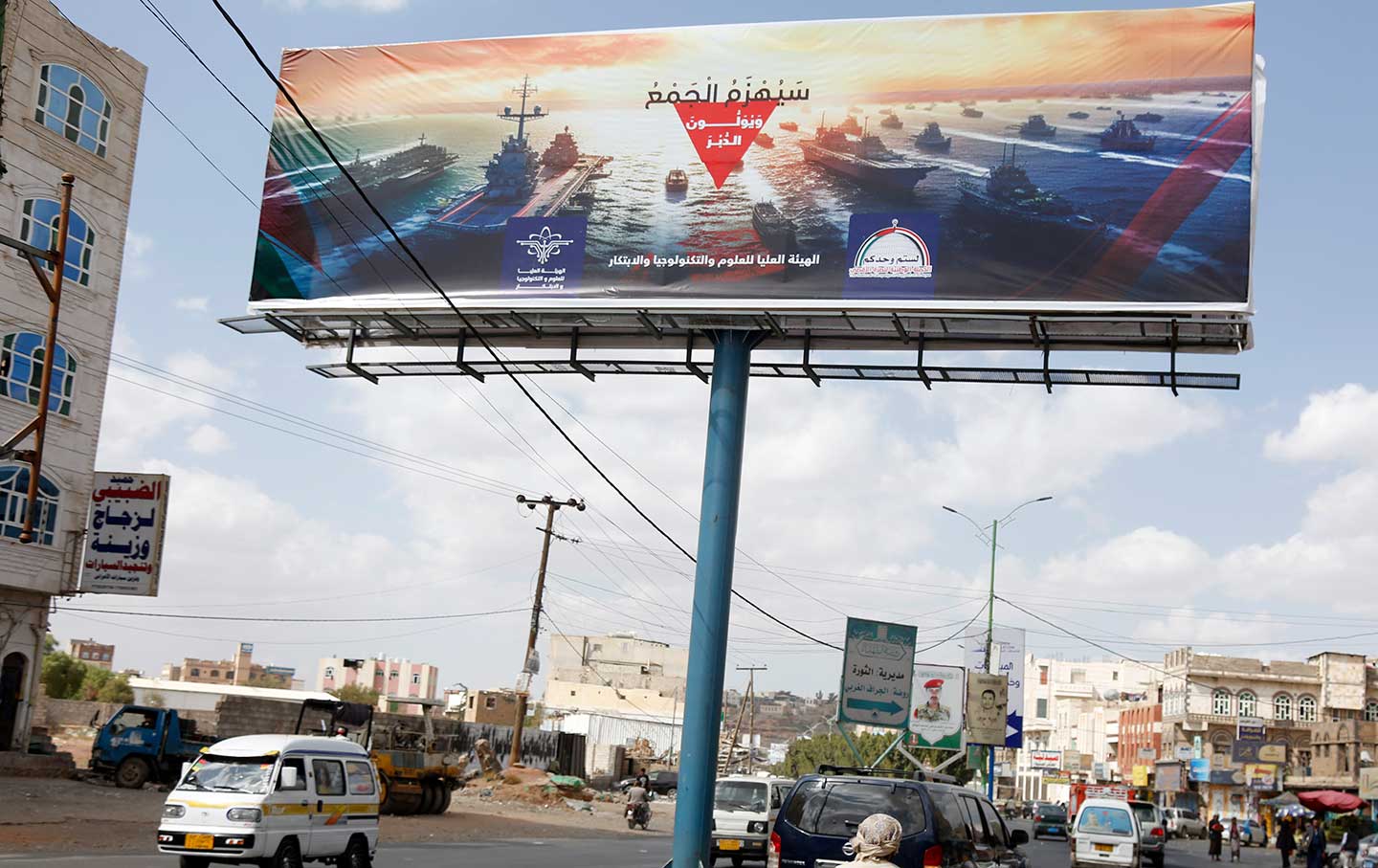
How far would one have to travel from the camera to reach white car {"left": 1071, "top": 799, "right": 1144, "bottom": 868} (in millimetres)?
31906

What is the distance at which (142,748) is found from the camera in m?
37.4

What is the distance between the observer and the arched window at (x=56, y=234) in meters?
37.6

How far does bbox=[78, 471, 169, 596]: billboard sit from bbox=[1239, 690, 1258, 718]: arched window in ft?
272

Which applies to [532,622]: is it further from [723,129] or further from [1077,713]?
[1077,713]

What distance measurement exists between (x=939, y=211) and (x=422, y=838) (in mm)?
20104

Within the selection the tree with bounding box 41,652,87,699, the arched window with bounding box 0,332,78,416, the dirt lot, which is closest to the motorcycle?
the dirt lot

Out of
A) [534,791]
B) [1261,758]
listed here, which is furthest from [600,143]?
[1261,758]

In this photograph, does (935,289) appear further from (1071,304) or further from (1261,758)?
(1261,758)

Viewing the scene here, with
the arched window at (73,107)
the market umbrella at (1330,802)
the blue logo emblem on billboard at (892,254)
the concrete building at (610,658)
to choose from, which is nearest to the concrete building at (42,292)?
the arched window at (73,107)

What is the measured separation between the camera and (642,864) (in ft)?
86.6

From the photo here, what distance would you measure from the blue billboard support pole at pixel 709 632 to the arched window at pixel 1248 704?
90.8 metres

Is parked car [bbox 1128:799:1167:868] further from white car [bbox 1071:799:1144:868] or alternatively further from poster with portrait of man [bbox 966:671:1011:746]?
poster with portrait of man [bbox 966:671:1011:746]

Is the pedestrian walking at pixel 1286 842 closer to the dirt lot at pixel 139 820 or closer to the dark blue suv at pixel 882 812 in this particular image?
the dirt lot at pixel 139 820

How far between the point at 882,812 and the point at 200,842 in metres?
8.76
